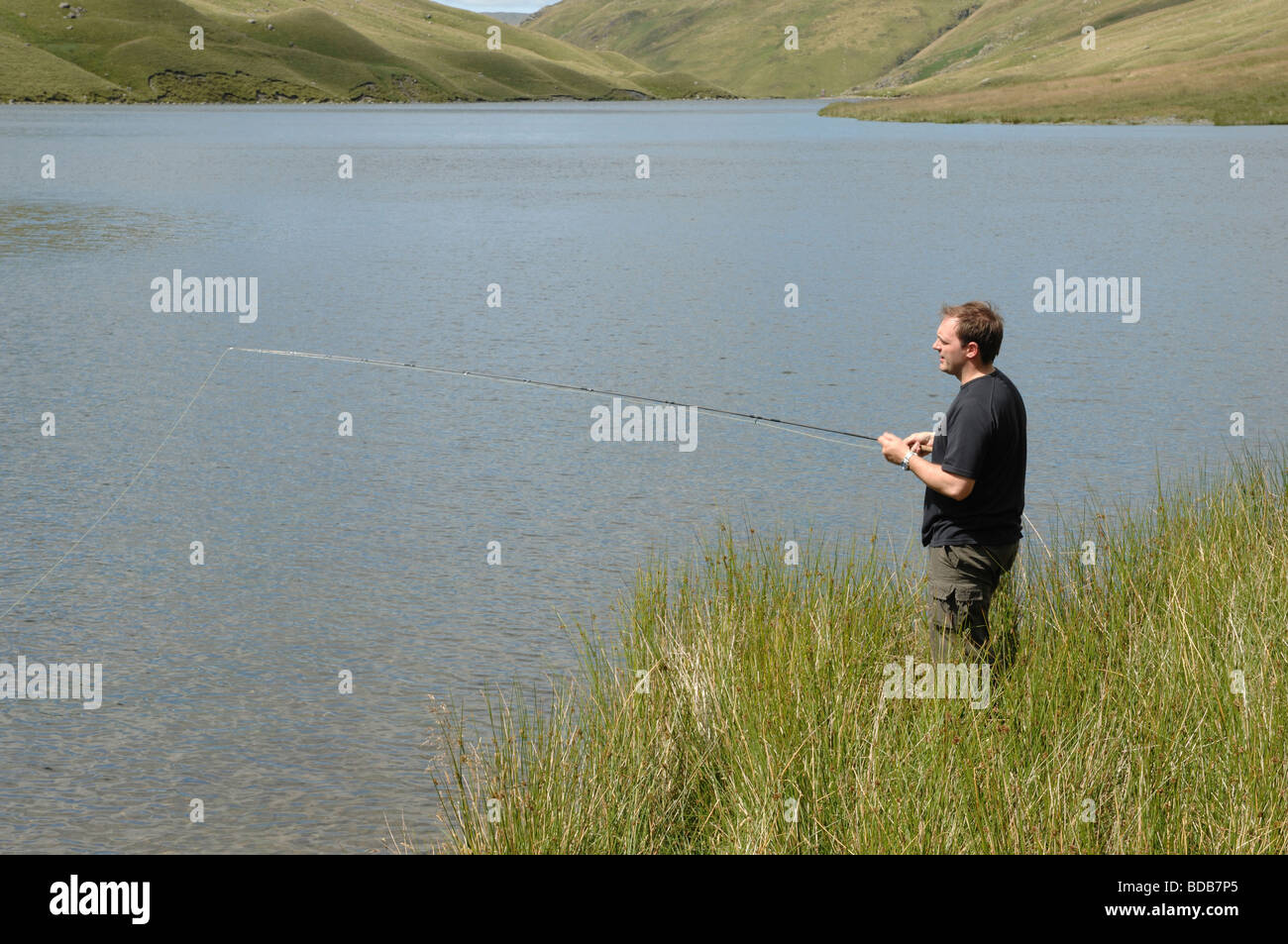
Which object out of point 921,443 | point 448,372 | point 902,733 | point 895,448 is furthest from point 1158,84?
point 902,733

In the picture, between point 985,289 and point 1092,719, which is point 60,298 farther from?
point 1092,719

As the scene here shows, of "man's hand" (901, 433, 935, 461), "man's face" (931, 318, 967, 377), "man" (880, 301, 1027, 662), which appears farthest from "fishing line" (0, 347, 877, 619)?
"man's face" (931, 318, 967, 377)

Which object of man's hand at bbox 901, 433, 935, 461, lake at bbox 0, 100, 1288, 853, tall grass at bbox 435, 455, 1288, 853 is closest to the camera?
tall grass at bbox 435, 455, 1288, 853

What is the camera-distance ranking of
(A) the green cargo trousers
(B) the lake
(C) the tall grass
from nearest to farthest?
(C) the tall grass, (A) the green cargo trousers, (B) the lake

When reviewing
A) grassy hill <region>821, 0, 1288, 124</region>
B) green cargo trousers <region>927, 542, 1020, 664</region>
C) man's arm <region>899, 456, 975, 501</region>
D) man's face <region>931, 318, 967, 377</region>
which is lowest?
green cargo trousers <region>927, 542, 1020, 664</region>

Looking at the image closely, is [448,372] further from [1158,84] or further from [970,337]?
[1158,84]

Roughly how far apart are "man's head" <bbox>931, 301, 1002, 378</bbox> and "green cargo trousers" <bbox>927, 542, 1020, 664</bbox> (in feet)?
2.91

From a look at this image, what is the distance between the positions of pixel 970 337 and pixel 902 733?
72.6 inches

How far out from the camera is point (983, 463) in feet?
22.6

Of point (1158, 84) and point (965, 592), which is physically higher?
point (1158, 84)

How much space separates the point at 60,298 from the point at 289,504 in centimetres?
1298

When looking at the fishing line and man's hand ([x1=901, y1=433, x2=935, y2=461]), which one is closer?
man's hand ([x1=901, y1=433, x2=935, y2=461])

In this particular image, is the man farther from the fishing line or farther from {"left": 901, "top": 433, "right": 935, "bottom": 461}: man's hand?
the fishing line

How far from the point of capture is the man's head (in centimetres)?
686
